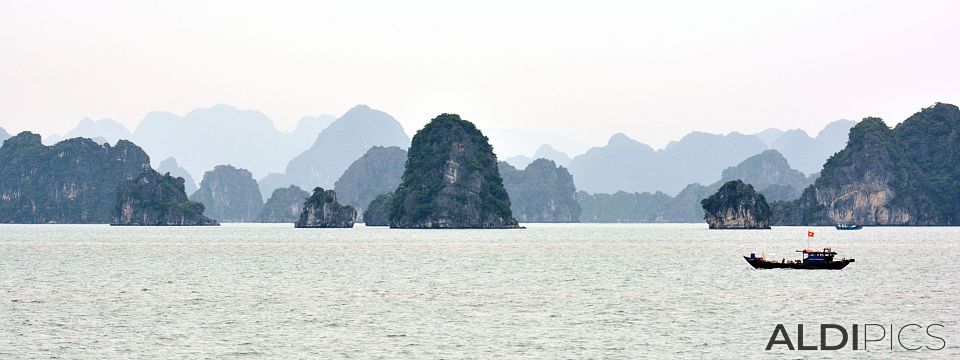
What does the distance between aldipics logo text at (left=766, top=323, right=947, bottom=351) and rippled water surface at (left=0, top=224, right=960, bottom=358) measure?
0.40 m

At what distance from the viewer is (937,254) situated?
118 metres

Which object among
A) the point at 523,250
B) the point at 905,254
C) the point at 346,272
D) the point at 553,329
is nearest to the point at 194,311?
the point at 553,329

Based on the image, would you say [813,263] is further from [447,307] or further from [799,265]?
[447,307]

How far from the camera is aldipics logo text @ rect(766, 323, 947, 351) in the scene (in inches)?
1670

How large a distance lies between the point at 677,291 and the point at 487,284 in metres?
13.3

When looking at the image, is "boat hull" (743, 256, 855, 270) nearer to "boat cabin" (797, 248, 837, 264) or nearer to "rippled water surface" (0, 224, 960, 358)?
"boat cabin" (797, 248, 837, 264)

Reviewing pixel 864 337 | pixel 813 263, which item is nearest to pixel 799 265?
pixel 813 263

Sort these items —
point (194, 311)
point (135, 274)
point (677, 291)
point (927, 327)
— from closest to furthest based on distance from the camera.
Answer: point (927, 327)
point (194, 311)
point (677, 291)
point (135, 274)

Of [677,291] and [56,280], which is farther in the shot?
[56,280]

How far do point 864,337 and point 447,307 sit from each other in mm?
22091

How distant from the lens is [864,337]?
148 ft

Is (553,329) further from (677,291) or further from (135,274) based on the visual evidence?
(135,274)

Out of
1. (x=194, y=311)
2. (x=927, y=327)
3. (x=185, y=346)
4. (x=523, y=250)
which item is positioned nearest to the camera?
(x=185, y=346)

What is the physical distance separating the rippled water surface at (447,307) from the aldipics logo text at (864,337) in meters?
0.40
